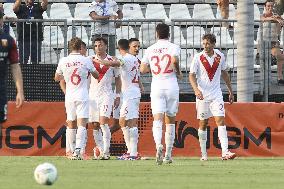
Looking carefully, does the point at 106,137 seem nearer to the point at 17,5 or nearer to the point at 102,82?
the point at 102,82

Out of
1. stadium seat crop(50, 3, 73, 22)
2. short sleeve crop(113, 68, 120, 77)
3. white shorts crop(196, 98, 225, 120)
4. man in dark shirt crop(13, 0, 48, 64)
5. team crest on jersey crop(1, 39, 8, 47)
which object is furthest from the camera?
stadium seat crop(50, 3, 73, 22)

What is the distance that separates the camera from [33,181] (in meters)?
12.4

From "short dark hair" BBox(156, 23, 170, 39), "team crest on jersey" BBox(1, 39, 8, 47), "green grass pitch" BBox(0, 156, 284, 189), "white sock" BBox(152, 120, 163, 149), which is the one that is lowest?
"green grass pitch" BBox(0, 156, 284, 189)

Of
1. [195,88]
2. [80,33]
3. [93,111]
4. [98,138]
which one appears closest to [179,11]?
[80,33]

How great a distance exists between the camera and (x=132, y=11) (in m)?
25.6

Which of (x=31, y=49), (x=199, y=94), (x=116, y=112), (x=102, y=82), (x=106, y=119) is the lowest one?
(x=106, y=119)

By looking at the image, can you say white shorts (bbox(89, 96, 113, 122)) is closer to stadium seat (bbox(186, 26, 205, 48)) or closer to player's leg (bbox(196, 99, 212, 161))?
player's leg (bbox(196, 99, 212, 161))

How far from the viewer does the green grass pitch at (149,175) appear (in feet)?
39.1

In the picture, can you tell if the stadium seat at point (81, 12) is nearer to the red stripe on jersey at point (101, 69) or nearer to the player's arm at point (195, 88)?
the red stripe on jersey at point (101, 69)

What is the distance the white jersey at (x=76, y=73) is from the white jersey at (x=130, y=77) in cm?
86

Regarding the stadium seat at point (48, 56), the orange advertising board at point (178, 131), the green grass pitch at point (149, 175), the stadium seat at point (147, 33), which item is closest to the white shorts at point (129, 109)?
the green grass pitch at point (149, 175)

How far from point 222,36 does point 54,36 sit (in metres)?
3.75

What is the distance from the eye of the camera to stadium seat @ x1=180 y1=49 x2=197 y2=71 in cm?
2292

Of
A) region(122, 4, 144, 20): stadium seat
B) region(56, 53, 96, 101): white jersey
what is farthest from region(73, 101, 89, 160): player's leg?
region(122, 4, 144, 20): stadium seat
